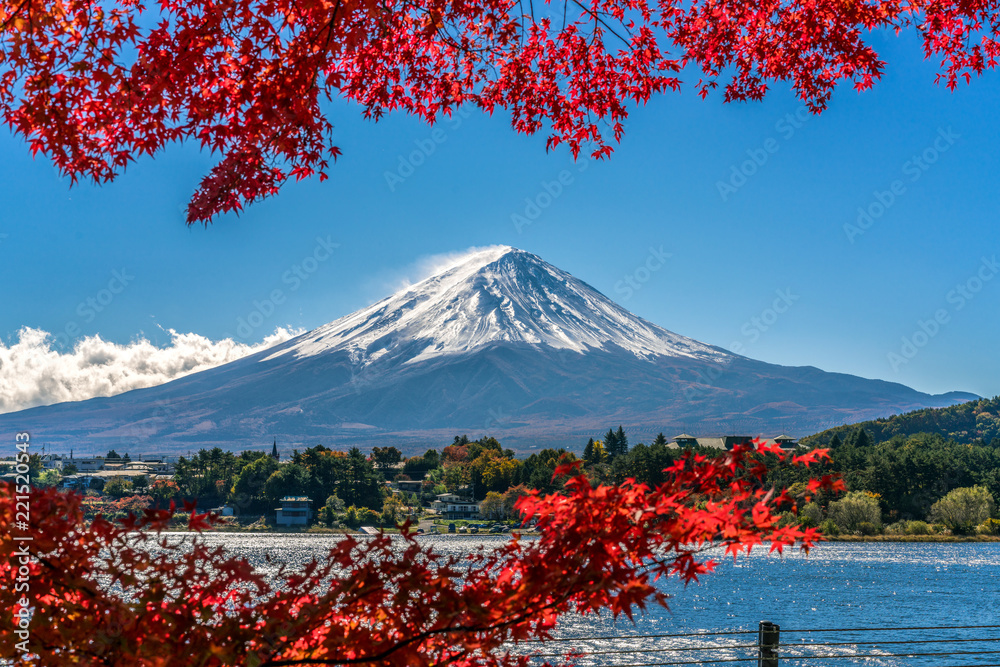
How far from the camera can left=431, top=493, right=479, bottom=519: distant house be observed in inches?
2280

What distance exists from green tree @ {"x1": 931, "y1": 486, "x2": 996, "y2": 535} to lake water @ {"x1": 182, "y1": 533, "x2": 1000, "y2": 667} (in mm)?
1755

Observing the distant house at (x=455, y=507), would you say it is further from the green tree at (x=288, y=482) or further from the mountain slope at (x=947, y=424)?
the mountain slope at (x=947, y=424)

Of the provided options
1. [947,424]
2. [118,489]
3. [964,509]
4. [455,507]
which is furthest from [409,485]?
[947,424]

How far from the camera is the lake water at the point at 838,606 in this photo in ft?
68.3

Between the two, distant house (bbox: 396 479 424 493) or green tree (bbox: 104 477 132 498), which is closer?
green tree (bbox: 104 477 132 498)

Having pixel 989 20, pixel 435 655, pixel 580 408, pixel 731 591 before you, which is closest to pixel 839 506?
pixel 731 591

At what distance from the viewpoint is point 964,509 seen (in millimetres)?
45250

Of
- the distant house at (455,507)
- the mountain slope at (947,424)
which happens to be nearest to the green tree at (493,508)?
the distant house at (455,507)

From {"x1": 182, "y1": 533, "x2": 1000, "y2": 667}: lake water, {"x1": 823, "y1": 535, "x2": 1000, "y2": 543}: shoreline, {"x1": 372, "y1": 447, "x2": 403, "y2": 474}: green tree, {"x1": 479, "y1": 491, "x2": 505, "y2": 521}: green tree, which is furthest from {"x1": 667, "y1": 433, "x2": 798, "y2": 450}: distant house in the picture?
{"x1": 372, "y1": 447, "x2": 403, "y2": 474}: green tree

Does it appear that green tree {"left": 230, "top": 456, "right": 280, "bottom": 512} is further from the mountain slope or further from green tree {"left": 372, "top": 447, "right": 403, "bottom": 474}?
the mountain slope

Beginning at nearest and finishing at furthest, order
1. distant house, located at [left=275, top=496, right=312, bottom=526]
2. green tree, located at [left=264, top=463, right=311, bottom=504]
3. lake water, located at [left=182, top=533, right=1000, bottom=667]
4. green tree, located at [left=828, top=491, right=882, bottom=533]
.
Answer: lake water, located at [left=182, top=533, right=1000, bottom=667] < green tree, located at [left=828, top=491, right=882, bottom=533] < distant house, located at [left=275, top=496, right=312, bottom=526] < green tree, located at [left=264, top=463, right=311, bottom=504]

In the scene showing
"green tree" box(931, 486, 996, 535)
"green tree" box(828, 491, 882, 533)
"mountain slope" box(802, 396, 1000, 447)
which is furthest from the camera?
"mountain slope" box(802, 396, 1000, 447)

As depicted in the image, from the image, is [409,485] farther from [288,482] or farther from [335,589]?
[335,589]

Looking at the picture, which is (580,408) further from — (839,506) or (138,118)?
(138,118)
